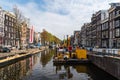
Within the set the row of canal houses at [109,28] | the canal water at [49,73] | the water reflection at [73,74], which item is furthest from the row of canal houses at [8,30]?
the water reflection at [73,74]

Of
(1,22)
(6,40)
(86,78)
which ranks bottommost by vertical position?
(86,78)

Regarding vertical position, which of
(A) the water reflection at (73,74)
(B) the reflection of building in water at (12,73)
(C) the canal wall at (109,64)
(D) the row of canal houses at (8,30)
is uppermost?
(D) the row of canal houses at (8,30)

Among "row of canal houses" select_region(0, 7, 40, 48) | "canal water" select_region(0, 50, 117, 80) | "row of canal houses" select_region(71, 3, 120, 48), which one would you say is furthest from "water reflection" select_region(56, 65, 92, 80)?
"row of canal houses" select_region(0, 7, 40, 48)

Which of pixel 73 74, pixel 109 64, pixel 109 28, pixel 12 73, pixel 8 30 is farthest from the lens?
pixel 8 30

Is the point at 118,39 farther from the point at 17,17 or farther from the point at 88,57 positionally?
the point at 17,17

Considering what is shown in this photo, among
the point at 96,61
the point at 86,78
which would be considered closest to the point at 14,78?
the point at 86,78

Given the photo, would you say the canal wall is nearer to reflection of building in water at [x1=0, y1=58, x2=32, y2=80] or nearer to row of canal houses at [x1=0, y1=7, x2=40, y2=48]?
reflection of building in water at [x1=0, y1=58, x2=32, y2=80]

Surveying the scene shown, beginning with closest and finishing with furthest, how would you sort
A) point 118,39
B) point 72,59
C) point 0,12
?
point 72,59
point 118,39
point 0,12

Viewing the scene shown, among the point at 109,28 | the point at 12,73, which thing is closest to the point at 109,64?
the point at 12,73

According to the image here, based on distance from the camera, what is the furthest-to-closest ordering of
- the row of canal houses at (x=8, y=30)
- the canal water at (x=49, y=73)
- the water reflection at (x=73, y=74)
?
the row of canal houses at (x=8, y=30), the water reflection at (x=73, y=74), the canal water at (x=49, y=73)

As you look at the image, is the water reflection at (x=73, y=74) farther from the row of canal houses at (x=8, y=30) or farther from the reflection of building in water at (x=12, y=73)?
the row of canal houses at (x=8, y=30)

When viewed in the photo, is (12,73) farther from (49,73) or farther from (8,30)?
(8,30)

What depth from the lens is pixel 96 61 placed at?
5425cm

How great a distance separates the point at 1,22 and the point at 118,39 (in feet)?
211
